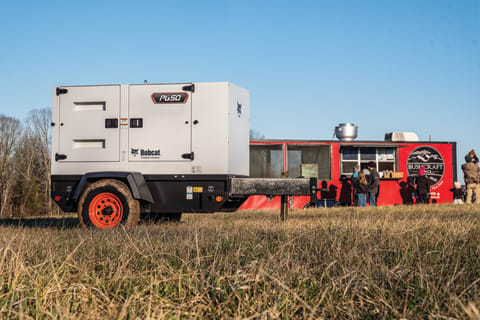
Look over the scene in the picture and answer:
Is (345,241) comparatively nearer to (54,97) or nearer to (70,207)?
(70,207)

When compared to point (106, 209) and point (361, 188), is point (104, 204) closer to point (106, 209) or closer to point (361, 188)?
point (106, 209)

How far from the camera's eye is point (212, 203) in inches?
376

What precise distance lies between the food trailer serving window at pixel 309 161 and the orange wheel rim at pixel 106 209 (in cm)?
1004

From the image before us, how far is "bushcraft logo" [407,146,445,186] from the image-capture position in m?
19.1

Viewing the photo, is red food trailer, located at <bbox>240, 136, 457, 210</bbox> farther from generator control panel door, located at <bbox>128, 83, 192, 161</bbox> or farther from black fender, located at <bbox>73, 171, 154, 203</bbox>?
black fender, located at <bbox>73, 171, 154, 203</bbox>

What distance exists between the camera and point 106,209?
31.0ft

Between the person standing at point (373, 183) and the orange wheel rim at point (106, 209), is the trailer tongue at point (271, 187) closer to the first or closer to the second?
the orange wheel rim at point (106, 209)

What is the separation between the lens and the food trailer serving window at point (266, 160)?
18.5m

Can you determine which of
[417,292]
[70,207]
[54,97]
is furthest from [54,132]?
[417,292]

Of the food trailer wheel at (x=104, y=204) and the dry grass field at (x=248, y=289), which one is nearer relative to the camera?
the dry grass field at (x=248, y=289)

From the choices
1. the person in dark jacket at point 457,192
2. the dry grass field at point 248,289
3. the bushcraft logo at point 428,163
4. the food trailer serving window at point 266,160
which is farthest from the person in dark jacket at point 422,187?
the dry grass field at point 248,289

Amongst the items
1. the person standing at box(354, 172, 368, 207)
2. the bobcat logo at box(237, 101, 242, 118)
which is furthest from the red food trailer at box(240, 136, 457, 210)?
the bobcat logo at box(237, 101, 242, 118)

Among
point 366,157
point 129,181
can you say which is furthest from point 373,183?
point 129,181

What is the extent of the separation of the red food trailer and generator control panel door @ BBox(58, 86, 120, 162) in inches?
337
